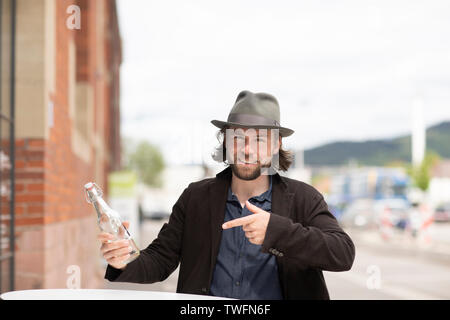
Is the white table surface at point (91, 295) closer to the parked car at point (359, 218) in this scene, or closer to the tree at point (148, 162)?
the parked car at point (359, 218)

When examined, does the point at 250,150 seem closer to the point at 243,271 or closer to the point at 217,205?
the point at 217,205

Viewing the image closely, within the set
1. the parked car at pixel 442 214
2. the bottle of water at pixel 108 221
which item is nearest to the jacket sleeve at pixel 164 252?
the bottle of water at pixel 108 221

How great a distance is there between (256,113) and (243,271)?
59 cm

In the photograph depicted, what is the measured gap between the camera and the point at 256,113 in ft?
7.48

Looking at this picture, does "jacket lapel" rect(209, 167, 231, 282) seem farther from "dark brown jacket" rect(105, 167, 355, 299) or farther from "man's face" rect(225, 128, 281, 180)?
"man's face" rect(225, 128, 281, 180)

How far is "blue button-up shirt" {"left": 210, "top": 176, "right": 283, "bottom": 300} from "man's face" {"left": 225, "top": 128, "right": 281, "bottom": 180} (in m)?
0.25

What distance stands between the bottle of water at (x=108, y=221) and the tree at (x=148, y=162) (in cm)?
2967

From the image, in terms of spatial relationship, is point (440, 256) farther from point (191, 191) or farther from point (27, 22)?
point (191, 191)

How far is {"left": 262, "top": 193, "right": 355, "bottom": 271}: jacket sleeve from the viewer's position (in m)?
2.01

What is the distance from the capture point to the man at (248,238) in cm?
213

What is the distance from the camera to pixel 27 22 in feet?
16.1

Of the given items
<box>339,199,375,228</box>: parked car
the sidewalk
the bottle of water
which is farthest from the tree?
the bottle of water

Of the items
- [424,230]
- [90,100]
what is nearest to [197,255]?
[90,100]

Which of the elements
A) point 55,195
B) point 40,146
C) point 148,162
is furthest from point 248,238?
point 148,162
